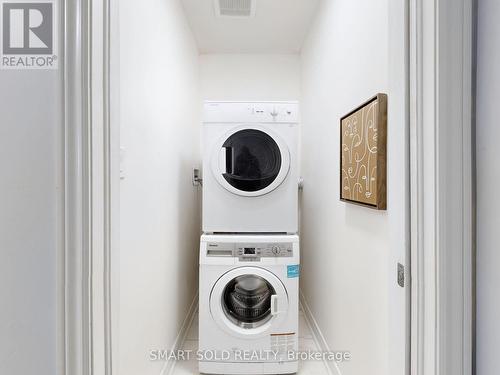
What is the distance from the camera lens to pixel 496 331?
24.0 inches

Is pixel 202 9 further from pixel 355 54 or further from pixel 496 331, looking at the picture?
pixel 496 331

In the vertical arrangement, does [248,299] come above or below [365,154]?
below

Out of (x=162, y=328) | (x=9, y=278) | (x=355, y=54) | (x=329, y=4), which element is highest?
(x=329, y=4)

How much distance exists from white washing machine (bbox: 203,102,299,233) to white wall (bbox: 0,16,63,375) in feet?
4.85

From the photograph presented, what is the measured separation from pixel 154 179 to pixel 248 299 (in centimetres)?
105

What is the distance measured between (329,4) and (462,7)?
1555 mm

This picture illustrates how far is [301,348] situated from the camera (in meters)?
2.18

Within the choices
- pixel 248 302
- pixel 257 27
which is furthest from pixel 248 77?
pixel 248 302

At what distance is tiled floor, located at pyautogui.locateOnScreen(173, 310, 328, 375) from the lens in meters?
1.95

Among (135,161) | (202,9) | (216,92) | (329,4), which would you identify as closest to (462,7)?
(135,161)

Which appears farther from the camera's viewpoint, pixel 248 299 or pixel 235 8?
pixel 235 8

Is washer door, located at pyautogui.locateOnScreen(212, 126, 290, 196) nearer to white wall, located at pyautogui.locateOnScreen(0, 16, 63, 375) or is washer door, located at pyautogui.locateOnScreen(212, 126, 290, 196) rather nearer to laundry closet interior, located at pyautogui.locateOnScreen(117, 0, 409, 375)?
laundry closet interior, located at pyautogui.locateOnScreen(117, 0, 409, 375)

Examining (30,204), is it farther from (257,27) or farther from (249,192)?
(257,27)

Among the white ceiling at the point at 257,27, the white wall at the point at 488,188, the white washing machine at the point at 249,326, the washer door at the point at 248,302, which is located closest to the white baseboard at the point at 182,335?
the white washing machine at the point at 249,326
